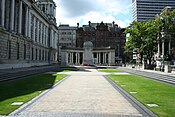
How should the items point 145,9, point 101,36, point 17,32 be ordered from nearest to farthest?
1. point 17,32
2. point 145,9
3. point 101,36

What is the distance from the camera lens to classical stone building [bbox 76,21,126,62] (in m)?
157

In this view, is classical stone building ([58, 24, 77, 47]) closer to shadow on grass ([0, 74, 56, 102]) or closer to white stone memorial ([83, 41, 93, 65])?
white stone memorial ([83, 41, 93, 65])

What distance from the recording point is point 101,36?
158 meters

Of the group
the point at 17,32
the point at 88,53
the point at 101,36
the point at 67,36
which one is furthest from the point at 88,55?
the point at 67,36

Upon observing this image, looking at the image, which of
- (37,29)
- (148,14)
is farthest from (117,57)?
(37,29)

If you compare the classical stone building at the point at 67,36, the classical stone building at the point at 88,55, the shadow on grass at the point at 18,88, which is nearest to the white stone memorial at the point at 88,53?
the classical stone building at the point at 88,55

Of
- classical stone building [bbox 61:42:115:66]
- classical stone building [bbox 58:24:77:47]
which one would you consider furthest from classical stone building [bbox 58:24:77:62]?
classical stone building [bbox 61:42:115:66]

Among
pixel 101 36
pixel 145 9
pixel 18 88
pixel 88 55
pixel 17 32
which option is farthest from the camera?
pixel 101 36

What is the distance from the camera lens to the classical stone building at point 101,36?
515 ft

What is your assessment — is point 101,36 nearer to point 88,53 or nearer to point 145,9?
point 145,9

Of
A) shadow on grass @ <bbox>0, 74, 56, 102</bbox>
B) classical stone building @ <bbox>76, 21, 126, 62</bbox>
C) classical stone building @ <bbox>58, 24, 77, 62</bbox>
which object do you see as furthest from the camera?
classical stone building @ <bbox>58, 24, 77, 62</bbox>

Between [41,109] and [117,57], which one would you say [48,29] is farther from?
[41,109]

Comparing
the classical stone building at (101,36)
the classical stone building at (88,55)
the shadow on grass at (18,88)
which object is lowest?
the shadow on grass at (18,88)

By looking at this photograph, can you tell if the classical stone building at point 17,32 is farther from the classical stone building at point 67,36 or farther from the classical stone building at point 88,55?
the classical stone building at point 67,36
